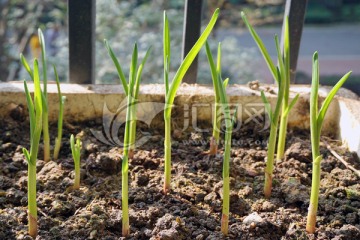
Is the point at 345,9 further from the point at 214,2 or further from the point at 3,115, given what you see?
the point at 3,115

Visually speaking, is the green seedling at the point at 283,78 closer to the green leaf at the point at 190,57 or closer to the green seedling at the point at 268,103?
the green seedling at the point at 268,103

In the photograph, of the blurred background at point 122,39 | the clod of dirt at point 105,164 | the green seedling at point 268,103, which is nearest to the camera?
the green seedling at point 268,103

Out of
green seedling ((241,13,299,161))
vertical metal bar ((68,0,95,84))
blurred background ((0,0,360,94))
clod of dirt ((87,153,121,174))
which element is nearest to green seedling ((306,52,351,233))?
green seedling ((241,13,299,161))

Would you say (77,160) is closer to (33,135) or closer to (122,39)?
(33,135)

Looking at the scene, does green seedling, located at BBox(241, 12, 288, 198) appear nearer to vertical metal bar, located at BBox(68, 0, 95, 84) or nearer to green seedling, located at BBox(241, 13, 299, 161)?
green seedling, located at BBox(241, 13, 299, 161)

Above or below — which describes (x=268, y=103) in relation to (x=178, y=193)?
above

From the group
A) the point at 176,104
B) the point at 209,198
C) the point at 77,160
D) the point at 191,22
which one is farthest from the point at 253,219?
the point at 191,22

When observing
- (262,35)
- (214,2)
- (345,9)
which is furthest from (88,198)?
(345,9)

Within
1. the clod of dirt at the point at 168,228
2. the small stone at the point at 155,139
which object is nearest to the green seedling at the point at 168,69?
the clod of dirt at the point at 168,228

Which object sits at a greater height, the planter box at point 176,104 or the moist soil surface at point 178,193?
the planter box at point 176,104
